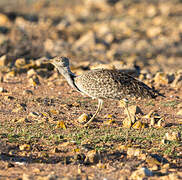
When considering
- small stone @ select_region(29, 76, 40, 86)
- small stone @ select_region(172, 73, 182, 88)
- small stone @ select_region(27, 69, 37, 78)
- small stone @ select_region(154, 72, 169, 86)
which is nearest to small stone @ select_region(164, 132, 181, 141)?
small stone @ select_region(172, 73, 182, 88)

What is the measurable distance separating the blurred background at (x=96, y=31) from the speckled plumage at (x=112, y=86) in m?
3.92

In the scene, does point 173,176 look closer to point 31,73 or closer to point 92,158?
point 92,158

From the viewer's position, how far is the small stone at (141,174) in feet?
14.0

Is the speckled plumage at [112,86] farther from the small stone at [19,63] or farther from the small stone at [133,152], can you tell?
the small stone at [19,63]

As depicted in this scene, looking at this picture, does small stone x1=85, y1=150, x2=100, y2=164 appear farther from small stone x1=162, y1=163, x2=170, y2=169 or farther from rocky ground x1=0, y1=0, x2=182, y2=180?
small stone x1=162, y1=163, x2=170, y2=169

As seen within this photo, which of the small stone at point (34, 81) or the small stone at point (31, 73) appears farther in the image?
the small stone at point (31, 73)

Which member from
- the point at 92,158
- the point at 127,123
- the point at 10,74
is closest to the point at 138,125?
the point at 127,123

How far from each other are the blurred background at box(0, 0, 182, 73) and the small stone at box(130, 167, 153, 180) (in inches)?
232

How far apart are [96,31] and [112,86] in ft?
36.7

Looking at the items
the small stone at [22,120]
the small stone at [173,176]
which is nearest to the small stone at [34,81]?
the small stone at [22,120]

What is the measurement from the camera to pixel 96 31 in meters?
17.0

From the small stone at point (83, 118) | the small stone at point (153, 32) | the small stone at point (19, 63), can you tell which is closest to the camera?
the small stone at point (83, 118)

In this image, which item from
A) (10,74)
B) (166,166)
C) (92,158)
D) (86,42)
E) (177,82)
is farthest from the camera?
(86,42)

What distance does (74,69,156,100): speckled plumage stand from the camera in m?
6.04
